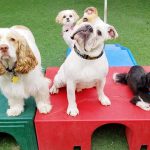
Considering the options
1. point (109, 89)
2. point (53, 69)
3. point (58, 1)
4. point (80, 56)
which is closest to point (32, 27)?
point (58, 1)

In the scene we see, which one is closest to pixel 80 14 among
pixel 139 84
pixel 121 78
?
pixel 121 78

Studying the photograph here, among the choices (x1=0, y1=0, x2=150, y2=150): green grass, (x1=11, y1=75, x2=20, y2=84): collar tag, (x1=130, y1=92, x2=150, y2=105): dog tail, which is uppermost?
(x1=11, y1=75, x2=20, y2=84): collar tag

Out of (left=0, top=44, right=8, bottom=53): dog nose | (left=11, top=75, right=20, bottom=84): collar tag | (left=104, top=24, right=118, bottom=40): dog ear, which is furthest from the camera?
(left=11, top=75, right=20, bottom=84): collar tag

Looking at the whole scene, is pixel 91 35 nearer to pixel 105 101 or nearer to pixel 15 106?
pixel 105 101

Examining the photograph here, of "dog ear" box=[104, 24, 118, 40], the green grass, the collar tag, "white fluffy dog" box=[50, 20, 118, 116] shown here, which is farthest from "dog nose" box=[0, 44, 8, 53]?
the green grass

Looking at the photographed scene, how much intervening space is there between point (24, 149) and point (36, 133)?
9.3 inches

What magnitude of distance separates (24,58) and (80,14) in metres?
4.19

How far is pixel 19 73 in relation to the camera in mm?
2221

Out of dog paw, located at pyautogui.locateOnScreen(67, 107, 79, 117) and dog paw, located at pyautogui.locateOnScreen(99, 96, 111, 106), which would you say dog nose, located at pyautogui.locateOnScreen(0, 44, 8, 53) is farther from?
dog paw, located at pyautogui.locateOnScreen(99, 96, 111, 106)

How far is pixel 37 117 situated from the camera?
241cm

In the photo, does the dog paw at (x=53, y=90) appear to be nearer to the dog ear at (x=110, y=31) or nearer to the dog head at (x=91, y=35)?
the dog head at (x=91, y=35)

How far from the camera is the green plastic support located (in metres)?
2.40

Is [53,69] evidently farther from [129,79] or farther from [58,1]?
[58,1]

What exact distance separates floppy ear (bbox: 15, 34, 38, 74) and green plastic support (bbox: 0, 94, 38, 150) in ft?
1.52
